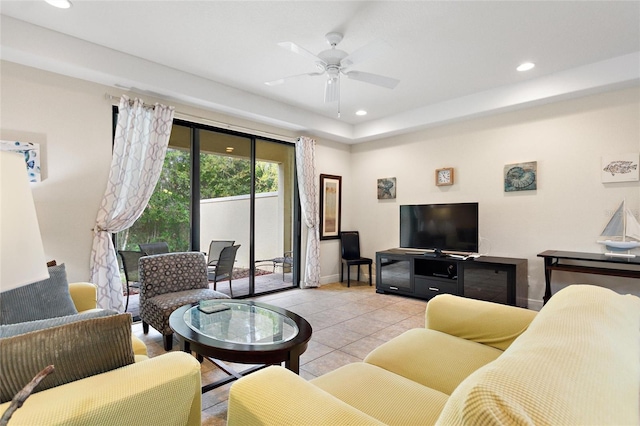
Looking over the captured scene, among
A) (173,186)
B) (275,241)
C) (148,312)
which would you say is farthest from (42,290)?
(275,241)

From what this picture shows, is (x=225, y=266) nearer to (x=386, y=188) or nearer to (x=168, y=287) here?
(x=168, y=287)

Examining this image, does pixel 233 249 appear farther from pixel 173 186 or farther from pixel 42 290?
pixel 42 290

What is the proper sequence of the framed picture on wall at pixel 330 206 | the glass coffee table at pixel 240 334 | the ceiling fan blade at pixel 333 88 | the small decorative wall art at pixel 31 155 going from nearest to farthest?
the glass coffee table at pixel 240 334 < the small decorative wall art at pixel 31 155 < the ceiling fan blade at pixel 333 88 < the framed picture on wall at pixel 330 206

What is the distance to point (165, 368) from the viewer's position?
1.12 metres

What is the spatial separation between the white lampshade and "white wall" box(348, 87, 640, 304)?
465cm

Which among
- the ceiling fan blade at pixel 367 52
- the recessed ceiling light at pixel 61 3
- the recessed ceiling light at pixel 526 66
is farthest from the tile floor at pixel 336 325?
the recessed ceiling light at pixel 526 66

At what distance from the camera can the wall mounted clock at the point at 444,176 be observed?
466cm

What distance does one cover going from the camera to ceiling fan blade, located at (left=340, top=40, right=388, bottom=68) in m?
2.34

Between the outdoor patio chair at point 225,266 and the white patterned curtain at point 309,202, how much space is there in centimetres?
131

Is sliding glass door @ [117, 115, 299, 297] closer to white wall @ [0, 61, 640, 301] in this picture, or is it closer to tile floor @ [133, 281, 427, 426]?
white wall @ [0, 61, 640, 301]

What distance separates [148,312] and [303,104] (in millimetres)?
3321

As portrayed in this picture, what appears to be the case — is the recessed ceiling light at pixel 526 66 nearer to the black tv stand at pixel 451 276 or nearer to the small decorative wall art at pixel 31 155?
the black tv stand at pixel 451 276

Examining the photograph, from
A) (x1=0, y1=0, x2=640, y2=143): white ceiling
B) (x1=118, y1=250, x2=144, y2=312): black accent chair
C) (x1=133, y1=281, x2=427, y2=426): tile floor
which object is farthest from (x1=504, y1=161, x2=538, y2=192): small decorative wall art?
(x1=118, y1=250, x2=144, y2=312): black accent chair

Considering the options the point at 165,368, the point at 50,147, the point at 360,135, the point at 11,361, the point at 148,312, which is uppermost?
the point at 360,135
